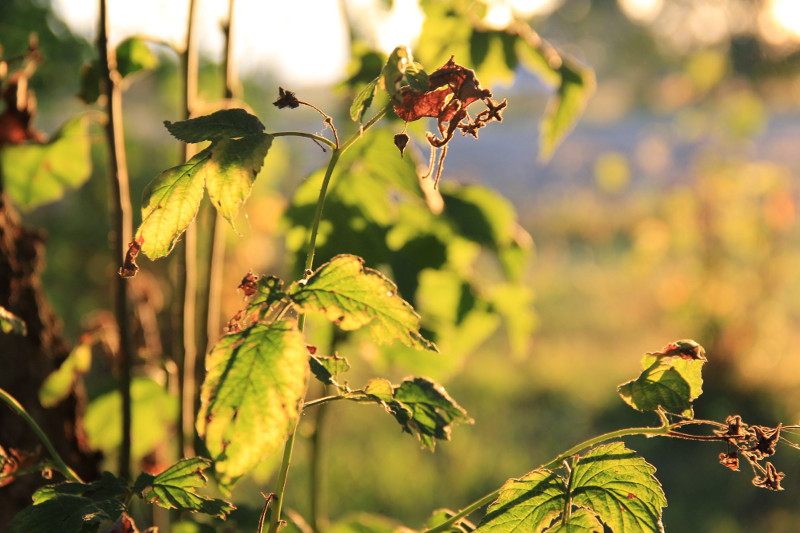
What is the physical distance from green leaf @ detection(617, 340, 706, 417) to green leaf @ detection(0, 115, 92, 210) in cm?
82

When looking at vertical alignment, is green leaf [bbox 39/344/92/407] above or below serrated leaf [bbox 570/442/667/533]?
below

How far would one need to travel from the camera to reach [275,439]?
45cm

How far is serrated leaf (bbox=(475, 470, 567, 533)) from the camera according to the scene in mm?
541

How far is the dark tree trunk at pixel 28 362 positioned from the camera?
83 centimetres

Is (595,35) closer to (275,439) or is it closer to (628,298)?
(628,298)

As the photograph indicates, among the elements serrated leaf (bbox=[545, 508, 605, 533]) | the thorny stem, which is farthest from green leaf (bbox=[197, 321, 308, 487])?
serrated leaf (bbox=[545, 508, 605, 533])

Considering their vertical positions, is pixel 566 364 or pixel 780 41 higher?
pixel 780 41

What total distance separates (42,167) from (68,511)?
2.21 feet

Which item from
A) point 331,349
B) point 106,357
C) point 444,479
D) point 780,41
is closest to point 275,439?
point 331,349

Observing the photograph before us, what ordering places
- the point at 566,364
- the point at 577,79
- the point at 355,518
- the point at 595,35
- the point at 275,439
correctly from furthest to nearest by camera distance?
the point at 595,35
the point at 566,364
the point at 577,79
the point at 355,518
the point at 275,439

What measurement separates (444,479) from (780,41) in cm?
595

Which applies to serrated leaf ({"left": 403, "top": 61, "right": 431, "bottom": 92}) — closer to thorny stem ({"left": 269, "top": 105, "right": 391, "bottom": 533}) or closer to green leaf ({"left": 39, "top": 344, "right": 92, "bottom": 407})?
thorny stem ({"left": 269, "top": 105, "right": 391, "bottom": 533})

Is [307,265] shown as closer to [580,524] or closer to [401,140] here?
[401,140]

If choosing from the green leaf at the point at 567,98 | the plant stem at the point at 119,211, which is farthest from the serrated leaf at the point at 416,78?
the green leaf at the point at 567,98
